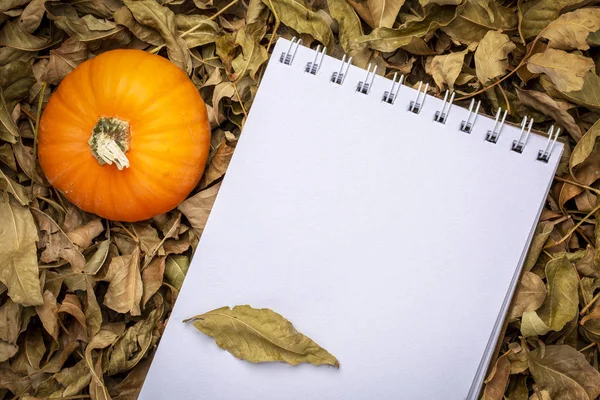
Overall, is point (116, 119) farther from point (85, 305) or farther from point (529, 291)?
point (529, 291)

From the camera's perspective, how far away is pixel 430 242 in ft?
3.36

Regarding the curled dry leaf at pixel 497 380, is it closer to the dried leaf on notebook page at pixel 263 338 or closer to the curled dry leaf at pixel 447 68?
the dried leaf on notebook page at pixel 263 338

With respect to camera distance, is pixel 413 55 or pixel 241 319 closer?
pixel 241 319

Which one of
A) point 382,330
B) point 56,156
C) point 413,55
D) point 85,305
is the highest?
point 413,55

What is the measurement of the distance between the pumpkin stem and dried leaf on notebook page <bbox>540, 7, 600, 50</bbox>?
2.44 feet

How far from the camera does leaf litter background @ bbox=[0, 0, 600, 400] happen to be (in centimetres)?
104

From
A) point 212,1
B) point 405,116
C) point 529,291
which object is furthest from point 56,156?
point 529,291

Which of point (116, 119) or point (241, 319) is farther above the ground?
point (116, 119)

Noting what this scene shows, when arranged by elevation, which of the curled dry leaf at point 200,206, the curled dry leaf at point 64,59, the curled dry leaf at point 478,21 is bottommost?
the curled dry leaf at point 200,206

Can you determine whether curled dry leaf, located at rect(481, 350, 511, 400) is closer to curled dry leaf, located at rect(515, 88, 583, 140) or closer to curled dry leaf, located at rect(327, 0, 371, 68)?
curled dry leaf, located at rect(515, 88, 583, 140)

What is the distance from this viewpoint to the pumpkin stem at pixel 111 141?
96cm

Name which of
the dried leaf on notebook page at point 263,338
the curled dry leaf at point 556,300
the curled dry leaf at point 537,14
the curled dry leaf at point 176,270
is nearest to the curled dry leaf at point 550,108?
the curled dry leaf at point 537,14

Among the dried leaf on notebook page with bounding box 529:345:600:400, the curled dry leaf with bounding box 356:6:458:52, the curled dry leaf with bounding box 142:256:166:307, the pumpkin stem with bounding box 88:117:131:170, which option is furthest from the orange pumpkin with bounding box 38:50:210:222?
the dried leaf on notebook page with bounding box 529:345:600:400

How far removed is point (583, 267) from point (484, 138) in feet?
0.97
